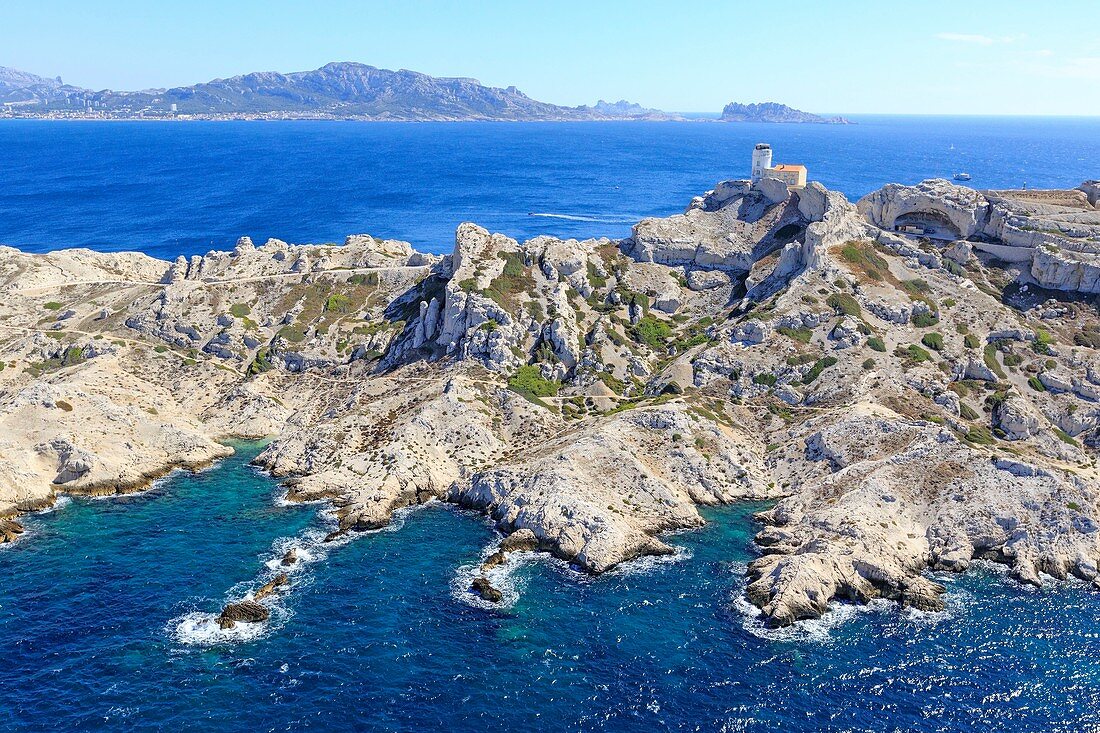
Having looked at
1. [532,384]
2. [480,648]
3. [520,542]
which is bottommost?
[480,648]

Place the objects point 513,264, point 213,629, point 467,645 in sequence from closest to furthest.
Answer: point 467,645 → point 213,629 → point 513,264

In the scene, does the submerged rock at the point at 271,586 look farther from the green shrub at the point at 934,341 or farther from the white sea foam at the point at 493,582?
the green shrub at the point at 934,341

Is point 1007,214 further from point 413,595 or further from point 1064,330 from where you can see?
point 413,595

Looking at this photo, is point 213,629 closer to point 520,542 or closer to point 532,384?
point 520,542

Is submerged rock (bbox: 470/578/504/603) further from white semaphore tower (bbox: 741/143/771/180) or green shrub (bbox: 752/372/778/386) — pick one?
white semaphore tower (bbox: 741/143/771/180)

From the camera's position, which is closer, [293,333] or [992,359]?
[992,359]

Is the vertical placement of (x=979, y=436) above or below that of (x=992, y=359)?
below

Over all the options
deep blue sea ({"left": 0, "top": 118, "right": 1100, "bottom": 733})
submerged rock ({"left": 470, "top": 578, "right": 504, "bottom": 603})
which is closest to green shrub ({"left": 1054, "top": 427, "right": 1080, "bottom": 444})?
deep blue sea ({"left": 0, "top": 118, "right": 1100, "bottom": 733})

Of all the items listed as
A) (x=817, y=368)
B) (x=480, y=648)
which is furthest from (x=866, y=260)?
(x=480, y=648)
